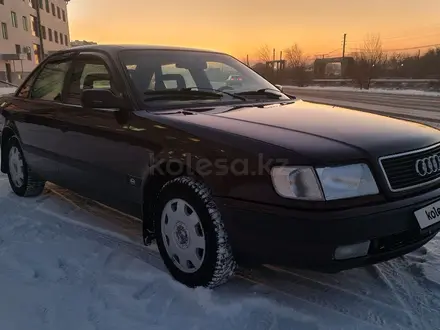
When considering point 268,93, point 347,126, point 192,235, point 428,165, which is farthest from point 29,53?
point 428,165

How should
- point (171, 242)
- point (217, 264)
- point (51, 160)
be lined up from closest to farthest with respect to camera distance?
1. point (217, 264)
2. point (171, 242)
3. point (51, 160)

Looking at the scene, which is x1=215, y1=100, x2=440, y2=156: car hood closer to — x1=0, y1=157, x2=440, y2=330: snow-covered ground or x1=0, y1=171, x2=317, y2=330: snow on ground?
x1=0, y1=157, x2=440, y2=330: snow-covered ground

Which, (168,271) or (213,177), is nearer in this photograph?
(213,177)

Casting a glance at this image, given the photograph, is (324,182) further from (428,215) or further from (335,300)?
(335,300)

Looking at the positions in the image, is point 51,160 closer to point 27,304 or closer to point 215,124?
point 27,304

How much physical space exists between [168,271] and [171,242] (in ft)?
0.83

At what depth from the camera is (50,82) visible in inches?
164

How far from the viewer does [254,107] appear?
10.6 ft

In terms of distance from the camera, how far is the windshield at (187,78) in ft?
10.4

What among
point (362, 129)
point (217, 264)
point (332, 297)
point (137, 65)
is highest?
point (137, 65)

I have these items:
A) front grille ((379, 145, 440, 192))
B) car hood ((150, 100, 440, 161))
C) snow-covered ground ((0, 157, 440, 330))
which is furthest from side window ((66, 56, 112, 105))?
front grille ((379, 145, 440, 192))

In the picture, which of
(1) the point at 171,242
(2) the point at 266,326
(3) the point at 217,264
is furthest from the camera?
(1) the point at 171,242

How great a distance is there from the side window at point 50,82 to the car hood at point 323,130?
173 cm

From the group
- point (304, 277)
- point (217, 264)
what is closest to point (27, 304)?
point (217, 264)
